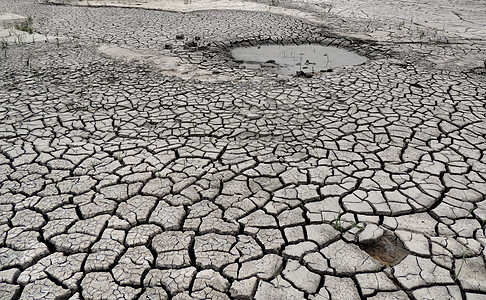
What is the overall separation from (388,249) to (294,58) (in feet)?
12.4

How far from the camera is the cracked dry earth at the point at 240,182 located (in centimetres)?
188

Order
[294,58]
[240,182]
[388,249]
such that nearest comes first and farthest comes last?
[388,249]
[240,182]
[294,58]

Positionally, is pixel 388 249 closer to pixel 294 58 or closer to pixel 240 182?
pixel 240 182

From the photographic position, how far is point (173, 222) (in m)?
2.24

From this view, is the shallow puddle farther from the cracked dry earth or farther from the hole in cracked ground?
the hole in cracked ground

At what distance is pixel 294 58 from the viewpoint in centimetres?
530

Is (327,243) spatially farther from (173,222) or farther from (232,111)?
(232,111)

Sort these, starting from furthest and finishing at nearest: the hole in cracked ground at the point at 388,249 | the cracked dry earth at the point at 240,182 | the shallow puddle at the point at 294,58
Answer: the shallow puddle at the point at 294,58 < the hole in cracked ground at the point at 388,249 < the cracked dry earth at the point at 240,182

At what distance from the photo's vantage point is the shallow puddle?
4.98 meters

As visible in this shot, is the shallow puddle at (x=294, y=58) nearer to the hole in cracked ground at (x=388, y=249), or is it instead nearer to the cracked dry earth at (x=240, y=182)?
the cracked dry earth at (x=240, y=182)

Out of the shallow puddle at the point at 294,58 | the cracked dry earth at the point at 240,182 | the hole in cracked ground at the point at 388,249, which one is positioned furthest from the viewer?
the shallow puddle at the point at 294,58

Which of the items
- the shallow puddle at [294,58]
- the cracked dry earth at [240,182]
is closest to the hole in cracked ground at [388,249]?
the cracked dry earth at [240,182]

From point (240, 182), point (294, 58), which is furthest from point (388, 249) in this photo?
point (294, 58)

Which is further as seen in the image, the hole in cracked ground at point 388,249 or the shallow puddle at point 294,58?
the shallow puddle at point 294,58
